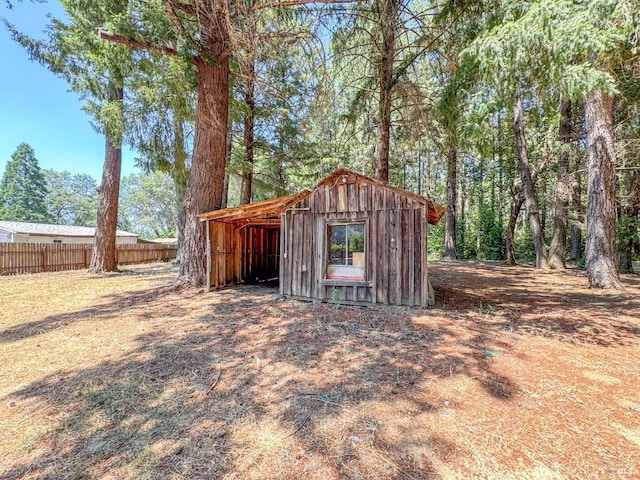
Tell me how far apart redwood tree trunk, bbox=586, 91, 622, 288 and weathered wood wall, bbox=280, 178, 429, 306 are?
524 cm

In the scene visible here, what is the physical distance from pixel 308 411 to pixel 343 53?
27.3 ft

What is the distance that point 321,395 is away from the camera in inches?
103

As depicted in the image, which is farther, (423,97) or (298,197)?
(423,97)

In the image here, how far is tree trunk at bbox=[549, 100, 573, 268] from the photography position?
1129 cm

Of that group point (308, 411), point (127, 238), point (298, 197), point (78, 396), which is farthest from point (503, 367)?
point (127, 238)

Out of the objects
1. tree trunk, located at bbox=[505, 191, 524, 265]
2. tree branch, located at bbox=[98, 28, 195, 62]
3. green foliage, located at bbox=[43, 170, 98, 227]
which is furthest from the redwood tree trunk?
green foliage, located at bbox=[43, 170, 98, 227]

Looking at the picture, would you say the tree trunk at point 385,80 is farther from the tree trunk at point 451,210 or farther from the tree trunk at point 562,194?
the tree trunk at point 451,210

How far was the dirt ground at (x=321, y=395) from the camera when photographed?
1.87 metres

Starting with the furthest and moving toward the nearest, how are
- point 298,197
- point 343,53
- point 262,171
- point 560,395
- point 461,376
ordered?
point 262,171
point 343,53
point 298,197
point 461,376
point 560,395

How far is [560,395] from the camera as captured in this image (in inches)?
102

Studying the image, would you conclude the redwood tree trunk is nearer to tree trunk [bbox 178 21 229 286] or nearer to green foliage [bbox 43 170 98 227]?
tree trunk [bbox 178 21 229 286]

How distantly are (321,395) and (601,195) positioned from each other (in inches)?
355

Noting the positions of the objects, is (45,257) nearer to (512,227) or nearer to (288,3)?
(288,3)

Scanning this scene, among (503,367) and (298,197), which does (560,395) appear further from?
(298,197)
